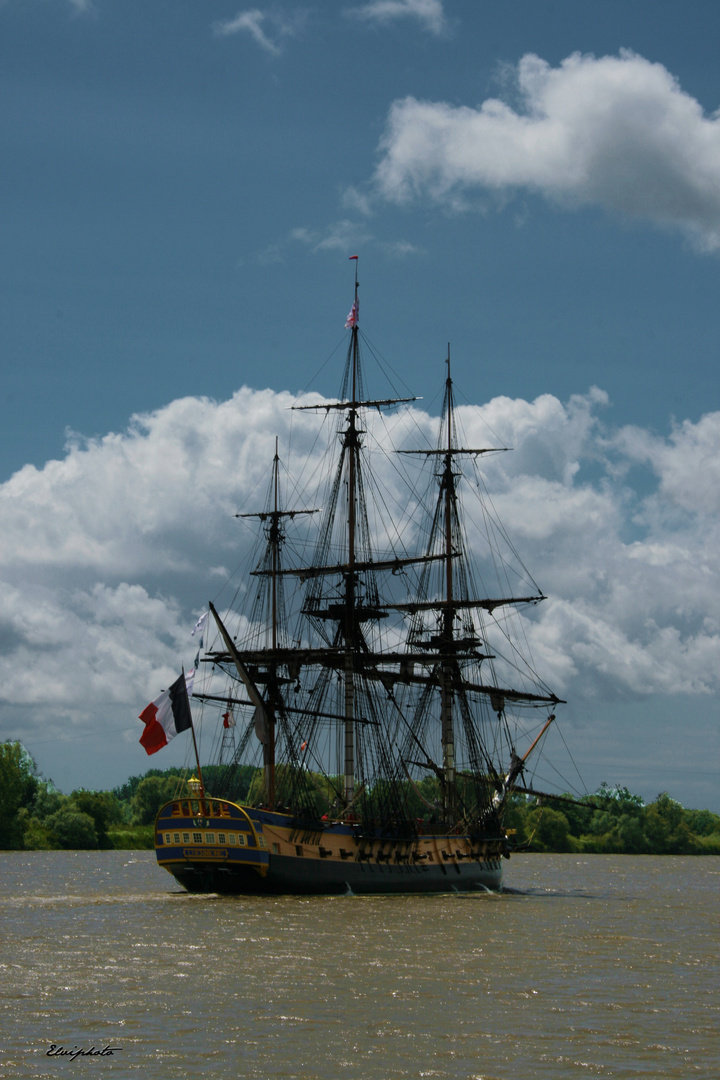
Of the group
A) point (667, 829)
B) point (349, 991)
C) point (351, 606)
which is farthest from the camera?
point (667, 829)

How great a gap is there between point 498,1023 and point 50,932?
68.2ft

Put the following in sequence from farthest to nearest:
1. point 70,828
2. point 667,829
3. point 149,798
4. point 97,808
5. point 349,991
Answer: point 667,829 < point 149,798 < point 97,808 < point 70,828 < point 349,991

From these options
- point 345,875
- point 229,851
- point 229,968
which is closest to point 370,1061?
point 229,968

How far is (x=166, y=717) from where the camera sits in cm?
4903

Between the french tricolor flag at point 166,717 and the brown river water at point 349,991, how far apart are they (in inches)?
255

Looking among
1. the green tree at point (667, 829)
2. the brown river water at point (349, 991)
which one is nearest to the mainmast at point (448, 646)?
the brown river water at point (349, 991)

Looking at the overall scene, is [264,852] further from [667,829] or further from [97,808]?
[667,829]

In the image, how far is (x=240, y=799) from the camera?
101875 mm

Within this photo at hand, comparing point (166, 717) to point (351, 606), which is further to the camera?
point (351, 606)

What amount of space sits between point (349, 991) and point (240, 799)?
76256 mm

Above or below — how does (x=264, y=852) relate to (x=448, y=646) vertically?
below

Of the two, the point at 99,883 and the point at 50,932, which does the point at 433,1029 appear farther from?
the point at 99,883

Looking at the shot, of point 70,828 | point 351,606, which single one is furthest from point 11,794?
point 351,606

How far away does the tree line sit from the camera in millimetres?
116625
